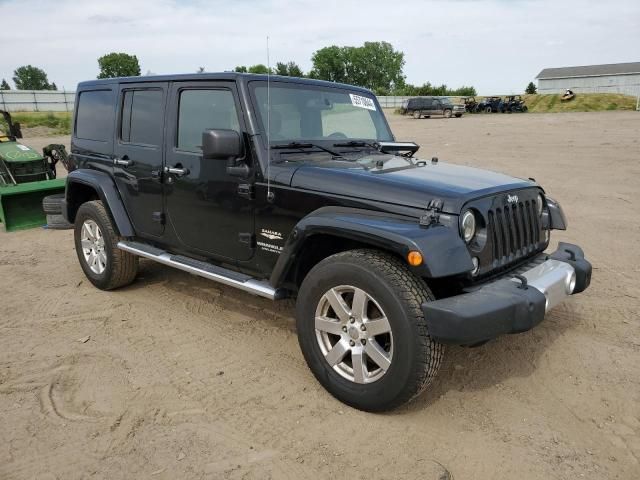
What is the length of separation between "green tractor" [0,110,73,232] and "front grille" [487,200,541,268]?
595 centimetres

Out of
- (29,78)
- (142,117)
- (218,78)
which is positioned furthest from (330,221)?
(29,78)

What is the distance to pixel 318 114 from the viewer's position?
414 cm

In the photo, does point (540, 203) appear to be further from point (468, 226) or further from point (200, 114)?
point (200, 114)

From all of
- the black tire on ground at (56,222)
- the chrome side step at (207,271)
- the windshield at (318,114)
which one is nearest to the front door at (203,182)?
the chrome side step at (207,271)

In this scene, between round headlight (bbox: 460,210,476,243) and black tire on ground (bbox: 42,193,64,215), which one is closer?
round headlight (bbox: 460,210,476,243)

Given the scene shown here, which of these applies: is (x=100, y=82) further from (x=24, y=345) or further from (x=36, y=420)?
(x=36, y=420)

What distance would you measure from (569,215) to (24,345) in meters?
7.33

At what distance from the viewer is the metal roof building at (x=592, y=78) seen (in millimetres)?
59281

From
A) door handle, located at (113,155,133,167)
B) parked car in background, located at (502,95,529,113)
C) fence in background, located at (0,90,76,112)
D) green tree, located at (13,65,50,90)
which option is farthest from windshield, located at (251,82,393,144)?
green tree, located at (13,65,50,90)

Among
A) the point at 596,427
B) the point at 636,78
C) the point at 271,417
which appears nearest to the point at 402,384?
the point at 271,417

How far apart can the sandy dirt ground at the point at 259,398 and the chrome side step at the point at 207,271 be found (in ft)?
1.79

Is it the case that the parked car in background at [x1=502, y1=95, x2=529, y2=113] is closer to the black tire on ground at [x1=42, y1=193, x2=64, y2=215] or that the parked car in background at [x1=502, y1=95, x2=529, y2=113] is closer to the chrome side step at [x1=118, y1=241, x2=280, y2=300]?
the black tire on ground at [x1=42, y1=193, x2=64, y2=215]

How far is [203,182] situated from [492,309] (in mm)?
2364

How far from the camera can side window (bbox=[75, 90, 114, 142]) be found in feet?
16.4
